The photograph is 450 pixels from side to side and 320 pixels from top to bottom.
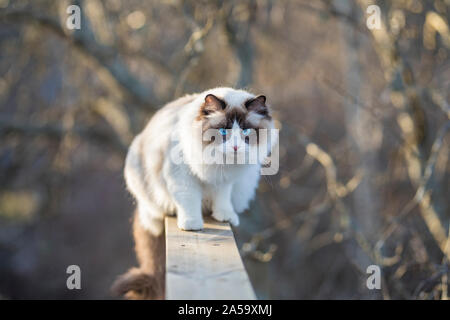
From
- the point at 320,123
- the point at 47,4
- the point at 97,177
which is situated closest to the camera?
the point at 47,4

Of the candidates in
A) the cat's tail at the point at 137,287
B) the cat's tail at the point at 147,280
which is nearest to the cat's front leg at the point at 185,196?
the cat's tail at the point at 147,280

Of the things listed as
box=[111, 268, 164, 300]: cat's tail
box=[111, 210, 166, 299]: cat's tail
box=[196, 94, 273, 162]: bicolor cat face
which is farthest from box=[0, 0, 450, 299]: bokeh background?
box=[111, 268, 164, 300]: cat's tail

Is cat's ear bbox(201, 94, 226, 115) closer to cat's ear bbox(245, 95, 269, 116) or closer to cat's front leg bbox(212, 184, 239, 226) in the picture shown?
cat's ear bbox(245, 95, 269, 116)

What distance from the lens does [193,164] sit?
279 centimetres

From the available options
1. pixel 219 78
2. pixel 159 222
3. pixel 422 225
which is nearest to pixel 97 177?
pixel 219 78

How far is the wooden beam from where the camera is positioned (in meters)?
1.89

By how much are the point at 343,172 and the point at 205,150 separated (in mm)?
5983

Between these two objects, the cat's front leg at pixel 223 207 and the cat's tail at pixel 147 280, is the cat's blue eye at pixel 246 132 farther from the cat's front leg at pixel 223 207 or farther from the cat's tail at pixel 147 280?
the cat's tail at pixel 147 280

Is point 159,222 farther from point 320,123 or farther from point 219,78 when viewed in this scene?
point 320,123

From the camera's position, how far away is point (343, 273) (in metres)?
8.20

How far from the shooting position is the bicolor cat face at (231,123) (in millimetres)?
2589

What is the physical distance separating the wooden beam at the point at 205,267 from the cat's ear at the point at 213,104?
2.35 ft

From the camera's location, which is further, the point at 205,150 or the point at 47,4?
the point at 47,4

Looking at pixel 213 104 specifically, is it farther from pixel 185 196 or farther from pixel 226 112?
pixel 185 196
